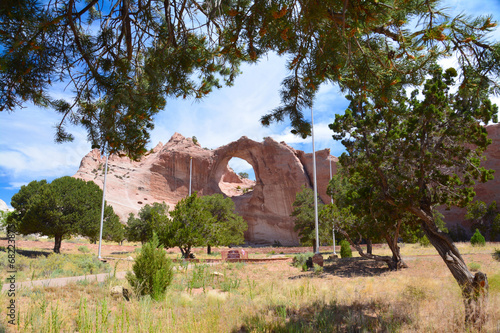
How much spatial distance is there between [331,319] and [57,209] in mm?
26018

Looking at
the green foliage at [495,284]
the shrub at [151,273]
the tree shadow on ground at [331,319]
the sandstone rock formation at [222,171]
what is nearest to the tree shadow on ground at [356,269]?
the green foliage at [495,284]

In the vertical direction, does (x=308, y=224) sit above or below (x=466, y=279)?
above

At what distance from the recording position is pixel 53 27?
3.96 meters

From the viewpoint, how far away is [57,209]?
985 inches

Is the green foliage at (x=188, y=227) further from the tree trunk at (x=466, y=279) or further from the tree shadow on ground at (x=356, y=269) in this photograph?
the tree trunk at (x=466, y=279)

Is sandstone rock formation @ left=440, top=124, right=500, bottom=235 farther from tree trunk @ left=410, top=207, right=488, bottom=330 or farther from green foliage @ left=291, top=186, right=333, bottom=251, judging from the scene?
tree trunk @ left=410, top=207, right=488, bottom=330

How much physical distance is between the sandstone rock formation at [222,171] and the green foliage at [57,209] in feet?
57.7

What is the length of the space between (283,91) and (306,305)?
458 centimetres

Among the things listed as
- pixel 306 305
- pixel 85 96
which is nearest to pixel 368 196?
pixel 306 305

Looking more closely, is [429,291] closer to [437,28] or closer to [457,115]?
[457,115]

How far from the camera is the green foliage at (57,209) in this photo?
24.2 meters

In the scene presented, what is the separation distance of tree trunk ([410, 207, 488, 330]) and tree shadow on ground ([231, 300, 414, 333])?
896mm

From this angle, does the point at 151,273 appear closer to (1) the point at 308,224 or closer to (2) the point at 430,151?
(2) the point at 430,151

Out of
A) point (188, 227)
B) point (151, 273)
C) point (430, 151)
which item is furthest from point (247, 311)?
point (188, 227)
